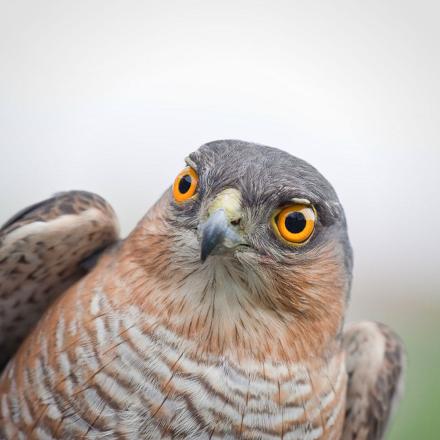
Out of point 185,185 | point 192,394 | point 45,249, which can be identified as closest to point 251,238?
point 185,185

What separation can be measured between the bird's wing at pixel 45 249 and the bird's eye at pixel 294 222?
900 mm

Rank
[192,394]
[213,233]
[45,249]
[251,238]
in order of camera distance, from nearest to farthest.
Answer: [213,233] → [251,238] → [192,394] → [45,249]

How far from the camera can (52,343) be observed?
2.56 m

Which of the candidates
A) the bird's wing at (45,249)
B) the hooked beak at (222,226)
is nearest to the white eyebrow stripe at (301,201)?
the hooked beak at (222,226)

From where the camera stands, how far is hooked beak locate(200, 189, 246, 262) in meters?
2.13

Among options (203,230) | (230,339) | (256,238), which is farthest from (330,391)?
(203,230)

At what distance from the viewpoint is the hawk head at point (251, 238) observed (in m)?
2.28

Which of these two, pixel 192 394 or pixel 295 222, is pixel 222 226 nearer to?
pixel 295 222

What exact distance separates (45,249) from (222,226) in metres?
0.99

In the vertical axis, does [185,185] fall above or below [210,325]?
above

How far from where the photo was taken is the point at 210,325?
242 centimetres

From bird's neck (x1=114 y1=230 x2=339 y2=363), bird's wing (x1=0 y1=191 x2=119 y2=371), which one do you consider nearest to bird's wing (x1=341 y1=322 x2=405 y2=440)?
bird's neck (x1=114 y1=230 x2=339 y2=363)

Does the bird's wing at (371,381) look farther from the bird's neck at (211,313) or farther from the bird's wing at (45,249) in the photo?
the bird's wing at (45,249)

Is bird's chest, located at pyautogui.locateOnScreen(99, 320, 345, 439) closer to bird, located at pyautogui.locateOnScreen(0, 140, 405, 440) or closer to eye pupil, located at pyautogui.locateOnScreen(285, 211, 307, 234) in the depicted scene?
bird, located at pyautogui.locateOnScreen(0, 140, 405, 440)
